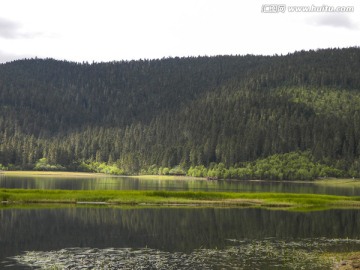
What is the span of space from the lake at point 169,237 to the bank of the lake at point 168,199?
9365 millimetres

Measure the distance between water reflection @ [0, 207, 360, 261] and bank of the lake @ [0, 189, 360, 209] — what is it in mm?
12034

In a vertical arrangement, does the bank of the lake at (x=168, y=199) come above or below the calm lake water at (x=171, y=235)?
above

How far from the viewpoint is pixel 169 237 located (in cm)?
7450

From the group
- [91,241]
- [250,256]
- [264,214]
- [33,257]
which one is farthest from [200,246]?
[264,214]

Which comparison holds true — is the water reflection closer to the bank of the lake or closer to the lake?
the lake

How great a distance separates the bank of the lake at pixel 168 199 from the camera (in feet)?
384

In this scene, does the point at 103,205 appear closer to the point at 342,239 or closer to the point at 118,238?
the point at 118,238

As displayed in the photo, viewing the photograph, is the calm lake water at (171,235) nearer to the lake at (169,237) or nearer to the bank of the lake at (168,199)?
the lake at (169,237)

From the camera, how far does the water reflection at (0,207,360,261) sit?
69.1 metres

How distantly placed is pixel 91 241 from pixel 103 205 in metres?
44.3

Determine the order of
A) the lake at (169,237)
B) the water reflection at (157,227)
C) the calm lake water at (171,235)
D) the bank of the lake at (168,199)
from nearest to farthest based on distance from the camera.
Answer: the lake at (169,237)
the calm lake water at (171,235)
the water reflection at (157,227)
the bank of the lake at (168,199)

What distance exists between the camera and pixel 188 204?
119375 mm

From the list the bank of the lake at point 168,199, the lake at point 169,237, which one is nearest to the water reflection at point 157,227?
the lake at point 169,237

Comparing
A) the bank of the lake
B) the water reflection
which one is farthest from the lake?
the bank of the lake
